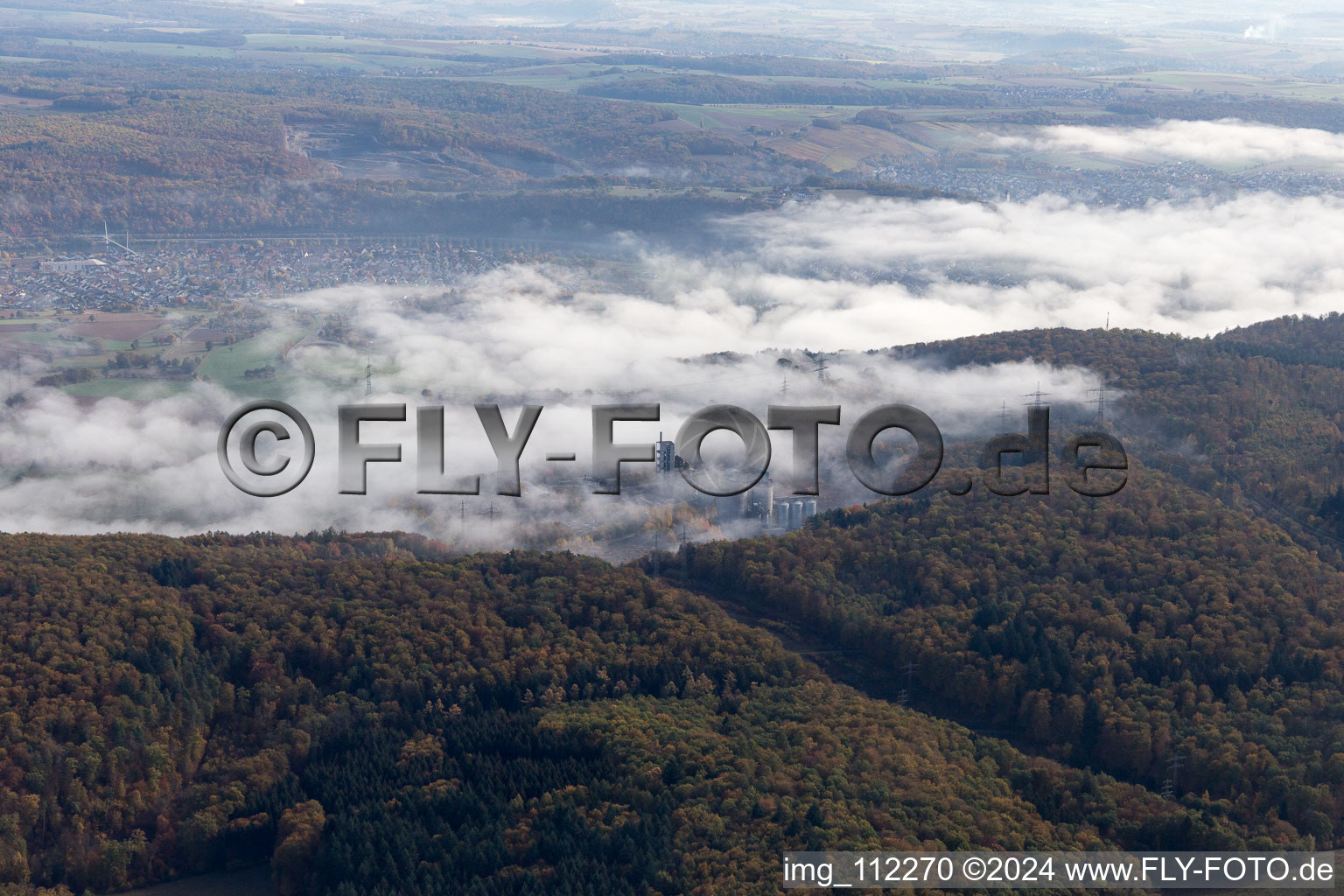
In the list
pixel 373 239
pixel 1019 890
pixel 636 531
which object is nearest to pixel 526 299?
pixel 373 239

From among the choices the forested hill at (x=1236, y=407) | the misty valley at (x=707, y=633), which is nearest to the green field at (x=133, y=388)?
the misty valley at (x=707, y=633)

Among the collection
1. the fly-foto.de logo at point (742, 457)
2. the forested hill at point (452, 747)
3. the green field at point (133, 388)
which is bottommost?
the forested hill at point (452, 747)

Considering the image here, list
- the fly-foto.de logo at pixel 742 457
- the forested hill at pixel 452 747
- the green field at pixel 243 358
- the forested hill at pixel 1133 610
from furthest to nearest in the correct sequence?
1. the green field at pixel 243 358
2. the fly-foto.de logo at pixel 742 457
3. the forested hill at pixel 1133 610
4. the forested hill at pixel 452 747

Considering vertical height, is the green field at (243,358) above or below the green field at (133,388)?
above

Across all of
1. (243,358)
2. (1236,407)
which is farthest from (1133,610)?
(243,358)

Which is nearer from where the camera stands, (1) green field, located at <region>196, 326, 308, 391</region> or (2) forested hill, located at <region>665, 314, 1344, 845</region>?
(2) forested hill, located at <region>665, 314, 1344, 845</region>

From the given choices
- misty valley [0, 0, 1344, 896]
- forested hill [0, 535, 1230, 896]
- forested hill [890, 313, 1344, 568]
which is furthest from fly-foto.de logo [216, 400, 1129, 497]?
forested hill [0, 535, 1230, 896]

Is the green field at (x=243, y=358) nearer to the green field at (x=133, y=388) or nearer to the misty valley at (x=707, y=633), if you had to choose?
the green field at (x=133, y=388)

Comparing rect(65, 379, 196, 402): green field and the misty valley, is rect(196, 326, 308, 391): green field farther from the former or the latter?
the misty valley

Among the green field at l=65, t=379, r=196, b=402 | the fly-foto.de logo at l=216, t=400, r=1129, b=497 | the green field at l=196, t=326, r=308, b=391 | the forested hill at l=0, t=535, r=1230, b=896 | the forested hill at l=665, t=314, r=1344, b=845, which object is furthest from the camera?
the green field at l=196, t=326, r=308, b=391
